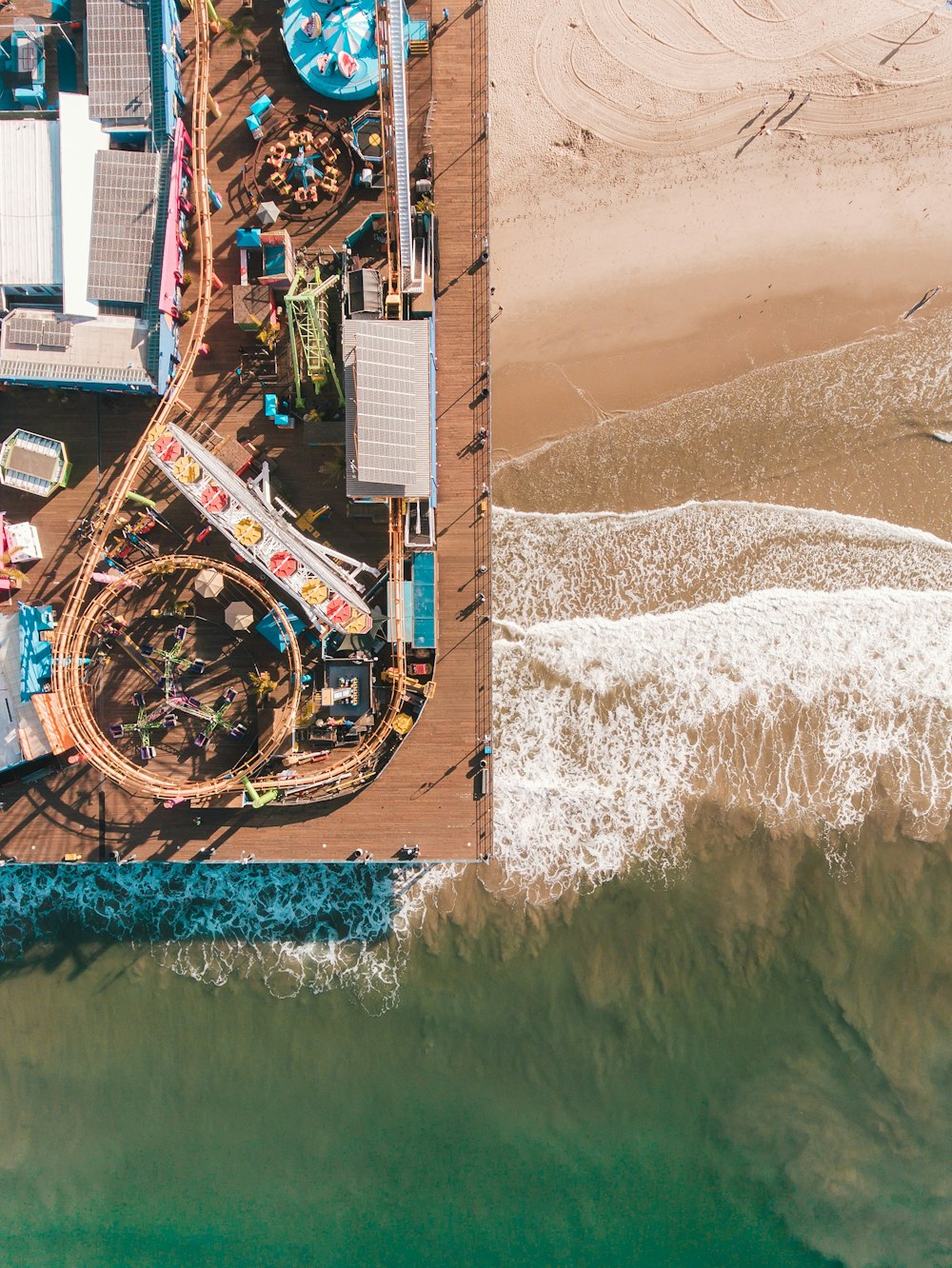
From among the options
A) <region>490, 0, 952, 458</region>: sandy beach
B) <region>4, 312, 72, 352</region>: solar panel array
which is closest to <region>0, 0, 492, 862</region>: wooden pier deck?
<region>4, 312, 72, 352</region>: solar panel array

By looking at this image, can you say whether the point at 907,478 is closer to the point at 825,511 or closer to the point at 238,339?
the point at 825,511

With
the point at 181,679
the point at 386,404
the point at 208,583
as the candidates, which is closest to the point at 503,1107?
the point at 181,679

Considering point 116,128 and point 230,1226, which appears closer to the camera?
point 116,128

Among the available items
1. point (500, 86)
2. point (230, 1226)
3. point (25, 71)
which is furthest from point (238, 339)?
point (230, 1226)

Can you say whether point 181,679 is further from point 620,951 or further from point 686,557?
point 686,557

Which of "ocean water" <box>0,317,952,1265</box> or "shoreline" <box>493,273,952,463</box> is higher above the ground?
"shoreline" <box>493,273,952,463</box>

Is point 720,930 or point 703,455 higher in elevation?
point 703,455

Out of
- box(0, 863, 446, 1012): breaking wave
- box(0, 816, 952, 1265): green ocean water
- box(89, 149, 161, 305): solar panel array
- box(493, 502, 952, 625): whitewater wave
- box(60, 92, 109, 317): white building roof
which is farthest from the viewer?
box(493, 502, 952, 625): whitewater wave

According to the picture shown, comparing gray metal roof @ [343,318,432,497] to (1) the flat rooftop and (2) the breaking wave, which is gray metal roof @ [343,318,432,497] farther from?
(2) the breaking wave
